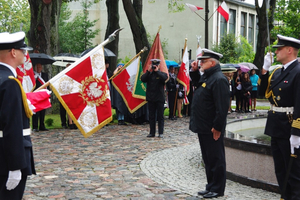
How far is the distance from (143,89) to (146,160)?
19.2ft

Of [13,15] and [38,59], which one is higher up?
[13,15]

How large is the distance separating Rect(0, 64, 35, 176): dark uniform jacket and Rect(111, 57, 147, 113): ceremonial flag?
10651mm

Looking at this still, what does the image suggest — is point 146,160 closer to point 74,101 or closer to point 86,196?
point 74,101

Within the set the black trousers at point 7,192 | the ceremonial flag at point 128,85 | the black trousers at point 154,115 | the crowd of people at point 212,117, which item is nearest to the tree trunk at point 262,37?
the ceremonial flag at point 128,85

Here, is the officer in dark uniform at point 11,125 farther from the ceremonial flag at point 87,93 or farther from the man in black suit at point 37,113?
the man in black suit at point 37,113

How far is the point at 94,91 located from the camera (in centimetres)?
780

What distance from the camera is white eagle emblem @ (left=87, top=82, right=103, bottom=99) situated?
775 centimetres

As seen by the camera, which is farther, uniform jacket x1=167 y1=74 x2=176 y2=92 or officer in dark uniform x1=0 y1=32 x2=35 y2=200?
uniform jacket x1=167 y1=74 x2=176 y2=92

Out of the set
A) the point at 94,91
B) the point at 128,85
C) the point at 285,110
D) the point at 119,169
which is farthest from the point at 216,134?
the point at 128,85

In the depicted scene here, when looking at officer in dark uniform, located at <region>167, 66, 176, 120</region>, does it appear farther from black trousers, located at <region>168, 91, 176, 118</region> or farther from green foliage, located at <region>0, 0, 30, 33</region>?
green foliage, located at <region>0, 0, 30, 33</region>

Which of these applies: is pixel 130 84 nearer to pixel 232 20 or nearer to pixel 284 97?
pixel 284 97

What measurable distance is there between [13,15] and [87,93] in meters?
→ 46.8

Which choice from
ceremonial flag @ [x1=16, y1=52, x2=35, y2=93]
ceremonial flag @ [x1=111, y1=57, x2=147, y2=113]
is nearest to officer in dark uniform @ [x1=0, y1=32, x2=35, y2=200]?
ceremonial flag @ [x1=16, y1=52, x2=35, y2=93]

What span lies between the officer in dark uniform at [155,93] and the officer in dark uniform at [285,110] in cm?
712
